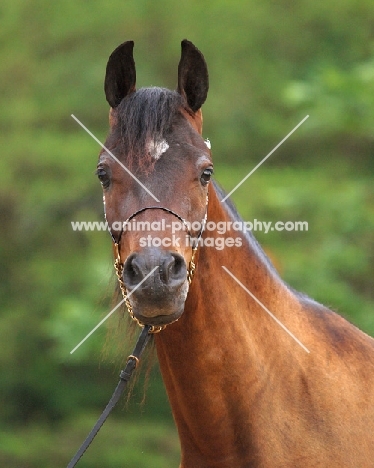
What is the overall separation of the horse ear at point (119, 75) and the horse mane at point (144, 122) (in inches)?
4.4

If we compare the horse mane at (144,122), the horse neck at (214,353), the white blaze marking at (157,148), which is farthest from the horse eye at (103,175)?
the horse neck at (214,353)

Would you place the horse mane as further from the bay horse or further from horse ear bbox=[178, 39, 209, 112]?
horse ear bbox=[178, 39, 209, 112]

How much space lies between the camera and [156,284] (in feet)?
9.83

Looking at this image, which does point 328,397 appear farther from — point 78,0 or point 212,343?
point 78,0

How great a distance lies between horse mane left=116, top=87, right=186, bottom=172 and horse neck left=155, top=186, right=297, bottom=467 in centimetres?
41

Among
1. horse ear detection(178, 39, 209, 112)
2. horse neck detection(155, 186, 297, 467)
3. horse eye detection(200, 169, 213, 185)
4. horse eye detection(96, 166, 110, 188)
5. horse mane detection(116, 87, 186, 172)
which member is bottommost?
horse neck detection(155, 186, 297, 467)

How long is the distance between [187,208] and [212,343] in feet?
1.92

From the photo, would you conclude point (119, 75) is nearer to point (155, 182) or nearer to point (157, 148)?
point (157, 148)

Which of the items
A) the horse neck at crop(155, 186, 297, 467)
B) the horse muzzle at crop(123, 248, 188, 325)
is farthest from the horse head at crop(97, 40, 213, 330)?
the horse neck at crop(155, 186, 297, 467)

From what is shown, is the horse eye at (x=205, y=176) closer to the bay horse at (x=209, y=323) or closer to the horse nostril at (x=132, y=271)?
the bay horse at (x=209, y=323)

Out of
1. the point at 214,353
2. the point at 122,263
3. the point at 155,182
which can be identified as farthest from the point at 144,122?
the point at 214,353

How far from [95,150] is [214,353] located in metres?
8.77

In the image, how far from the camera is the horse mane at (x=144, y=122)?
3.30m

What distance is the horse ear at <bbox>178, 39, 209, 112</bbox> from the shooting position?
3596 millimetres
